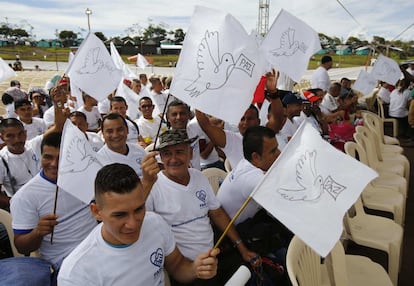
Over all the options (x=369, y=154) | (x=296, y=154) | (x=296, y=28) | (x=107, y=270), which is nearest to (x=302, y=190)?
(x=296, y=154)

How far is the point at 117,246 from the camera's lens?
5.61ft

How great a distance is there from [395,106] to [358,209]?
6760 mm

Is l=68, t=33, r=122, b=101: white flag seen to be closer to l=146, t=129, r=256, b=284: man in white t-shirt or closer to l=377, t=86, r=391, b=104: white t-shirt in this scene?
l=146, t=129, r=256, b=284: man in white t-shirt

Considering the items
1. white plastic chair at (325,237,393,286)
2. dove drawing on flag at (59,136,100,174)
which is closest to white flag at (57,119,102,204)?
dove drawing on flag at (59,136,100,174)

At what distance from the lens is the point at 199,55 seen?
8.05 ft

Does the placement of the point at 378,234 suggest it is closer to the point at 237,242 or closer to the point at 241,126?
the point at 237,242

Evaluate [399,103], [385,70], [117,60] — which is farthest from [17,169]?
[399,103]

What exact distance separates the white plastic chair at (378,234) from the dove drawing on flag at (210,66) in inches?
67.7

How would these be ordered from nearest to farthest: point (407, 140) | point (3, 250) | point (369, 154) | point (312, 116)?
1. point (3, 250)
2. point (369, 154)
3. point (312, 116)
4. point (407, 140)

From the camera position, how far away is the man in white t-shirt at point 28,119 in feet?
15.8

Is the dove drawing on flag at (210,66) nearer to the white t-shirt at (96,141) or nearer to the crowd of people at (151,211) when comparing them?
the crowd of people at (151,211)

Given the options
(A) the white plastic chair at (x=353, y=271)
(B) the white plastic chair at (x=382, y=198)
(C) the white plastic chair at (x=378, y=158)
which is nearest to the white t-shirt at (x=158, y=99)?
(C) the white plastic chair at (x=378, y=158)

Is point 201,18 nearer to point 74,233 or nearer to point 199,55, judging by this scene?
point 199,55

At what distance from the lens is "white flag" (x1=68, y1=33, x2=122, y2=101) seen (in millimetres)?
4156
